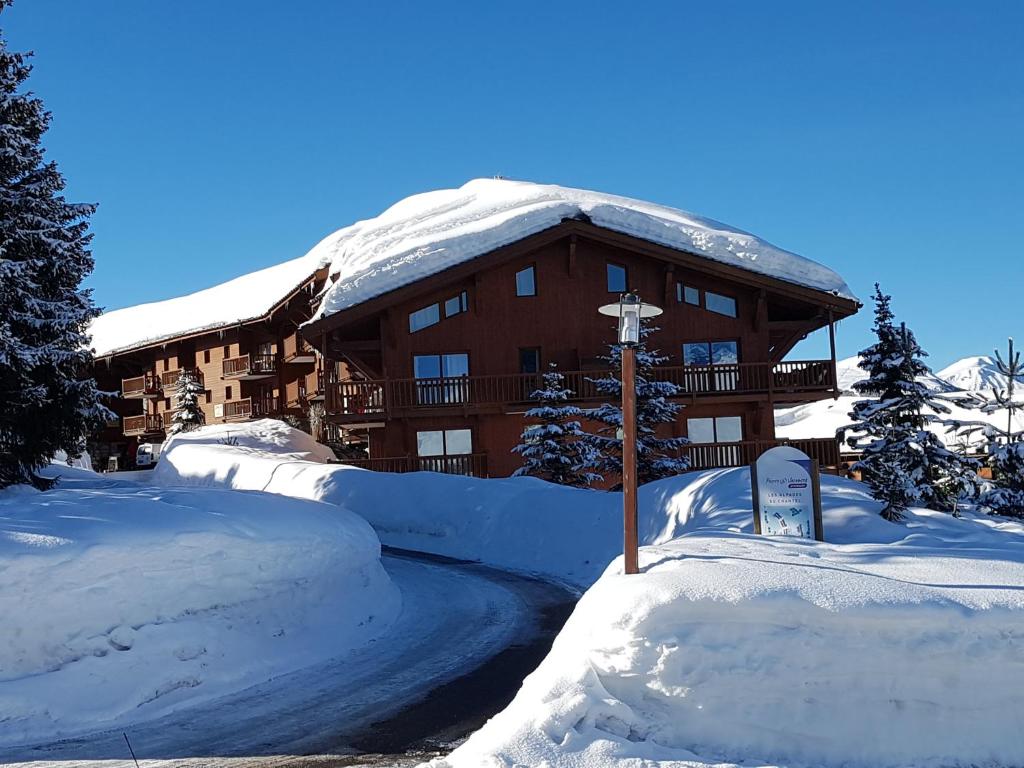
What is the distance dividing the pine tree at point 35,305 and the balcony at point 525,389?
14565 mm

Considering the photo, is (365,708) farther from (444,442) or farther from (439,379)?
(444,442)

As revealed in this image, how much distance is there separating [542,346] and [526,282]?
224 cm

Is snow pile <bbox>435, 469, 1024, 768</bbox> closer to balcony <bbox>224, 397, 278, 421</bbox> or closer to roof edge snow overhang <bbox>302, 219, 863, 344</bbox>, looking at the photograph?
roof edge snow overhang <bbox>302, 219, 863, 344</bbox>

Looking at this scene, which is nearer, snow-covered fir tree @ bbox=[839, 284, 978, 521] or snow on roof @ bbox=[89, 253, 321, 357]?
snow-covered fir tree @ bbox=[839, 284, 978, 521]

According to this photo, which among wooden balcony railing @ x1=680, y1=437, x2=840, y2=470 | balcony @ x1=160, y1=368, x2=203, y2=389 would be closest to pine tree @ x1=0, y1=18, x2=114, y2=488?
wooden balcony railing @ x1=680, y1=437, x2=840, y2=470

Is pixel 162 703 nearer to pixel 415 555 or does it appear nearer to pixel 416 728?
pixel 416 728

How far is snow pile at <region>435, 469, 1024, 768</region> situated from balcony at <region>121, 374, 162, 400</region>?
5061 centimetres

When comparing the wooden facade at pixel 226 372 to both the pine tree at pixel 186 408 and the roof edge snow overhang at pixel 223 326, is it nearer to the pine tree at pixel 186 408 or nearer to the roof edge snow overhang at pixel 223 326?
the roof edge snow overhang at pixel 223 326

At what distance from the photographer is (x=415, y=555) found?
18.5m

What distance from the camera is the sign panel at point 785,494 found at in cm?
1125

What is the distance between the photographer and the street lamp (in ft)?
26.6

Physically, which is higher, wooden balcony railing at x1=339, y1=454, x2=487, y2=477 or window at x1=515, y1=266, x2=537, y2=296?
window at x1=515, y1=266, x2=537, y2=296

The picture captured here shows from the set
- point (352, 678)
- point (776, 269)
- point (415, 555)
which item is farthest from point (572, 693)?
point (776, 269)

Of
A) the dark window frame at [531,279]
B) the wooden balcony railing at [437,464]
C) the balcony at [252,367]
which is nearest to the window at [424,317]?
the dark window frame at [531,279]
